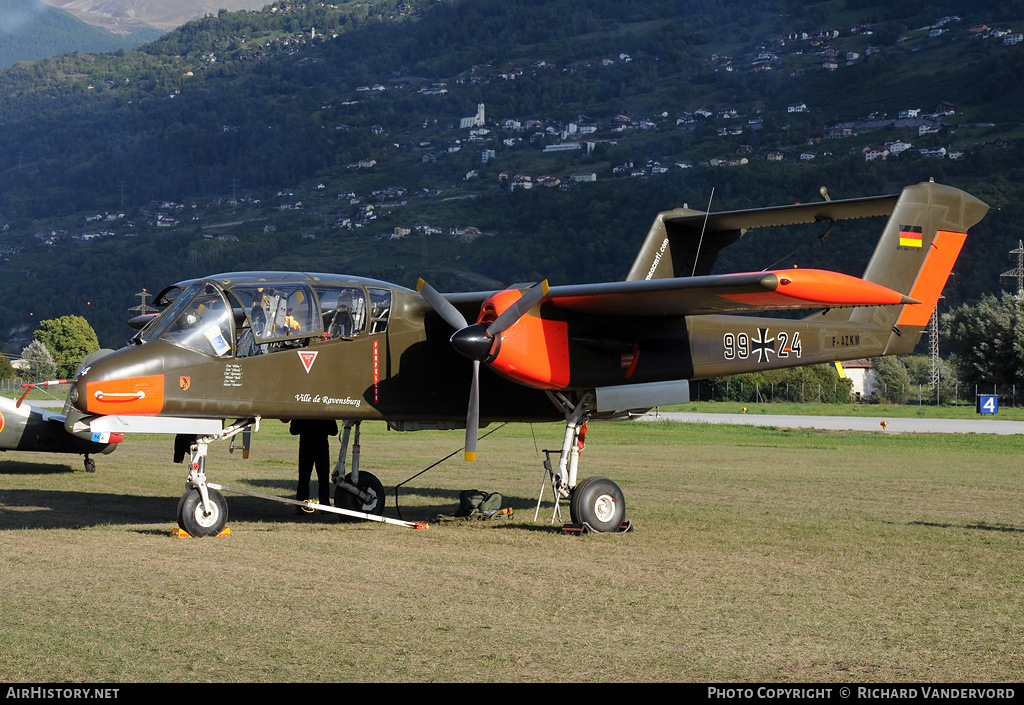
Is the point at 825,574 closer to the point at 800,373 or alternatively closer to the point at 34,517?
the point at 34,517

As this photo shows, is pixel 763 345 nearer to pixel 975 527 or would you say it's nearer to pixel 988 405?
pixel 975 527

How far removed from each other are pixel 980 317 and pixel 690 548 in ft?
216

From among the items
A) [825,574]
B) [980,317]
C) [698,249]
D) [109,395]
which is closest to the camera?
[825,574]

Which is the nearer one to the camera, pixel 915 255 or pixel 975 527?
pixel 975 527

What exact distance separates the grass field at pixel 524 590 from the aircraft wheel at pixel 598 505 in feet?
1.26

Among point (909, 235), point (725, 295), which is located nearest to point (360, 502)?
point (725, 295)

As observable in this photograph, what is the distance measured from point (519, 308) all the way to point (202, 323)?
409cm

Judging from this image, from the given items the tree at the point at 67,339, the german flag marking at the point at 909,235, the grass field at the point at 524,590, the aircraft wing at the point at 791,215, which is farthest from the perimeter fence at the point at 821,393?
the tree at the point at 67,339

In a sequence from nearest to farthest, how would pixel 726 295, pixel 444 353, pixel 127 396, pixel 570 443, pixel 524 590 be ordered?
pixel 524 590
pixel 127 396
pixel 726 295
pixel 570 443
pixel 444 353

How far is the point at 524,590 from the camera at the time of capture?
33.0 feet

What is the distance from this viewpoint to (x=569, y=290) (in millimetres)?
13836

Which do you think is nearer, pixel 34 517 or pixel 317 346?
pixel 317 346

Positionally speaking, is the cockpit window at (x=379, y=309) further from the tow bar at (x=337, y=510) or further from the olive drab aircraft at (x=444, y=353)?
the tow bar at (x=337, y=510)
